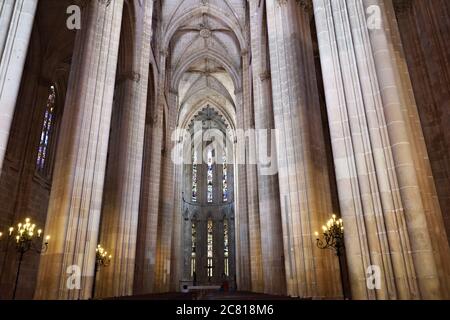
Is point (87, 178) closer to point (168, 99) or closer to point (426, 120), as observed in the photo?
point (426, 120)

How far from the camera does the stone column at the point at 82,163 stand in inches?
331

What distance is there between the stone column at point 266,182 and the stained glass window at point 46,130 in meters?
12.1

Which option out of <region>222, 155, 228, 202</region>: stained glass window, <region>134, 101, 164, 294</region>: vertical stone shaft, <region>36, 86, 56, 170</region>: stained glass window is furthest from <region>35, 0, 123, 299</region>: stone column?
<region>222, 155, 228, 202</region>: stained glass window

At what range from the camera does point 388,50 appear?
6.46 metres

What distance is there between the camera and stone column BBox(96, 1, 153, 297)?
1282 cm

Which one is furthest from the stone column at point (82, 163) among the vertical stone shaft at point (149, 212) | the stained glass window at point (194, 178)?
the stained glass window at point (194, 178)

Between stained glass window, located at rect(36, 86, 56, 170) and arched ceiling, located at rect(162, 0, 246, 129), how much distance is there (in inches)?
367

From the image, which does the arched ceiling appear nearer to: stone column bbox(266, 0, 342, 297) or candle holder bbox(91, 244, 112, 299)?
stone column bbox(266, 0, 342, 297)

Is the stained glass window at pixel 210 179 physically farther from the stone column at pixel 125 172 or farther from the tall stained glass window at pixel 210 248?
the stone column at pixel 125 172

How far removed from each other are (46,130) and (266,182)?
1382 centimetres
